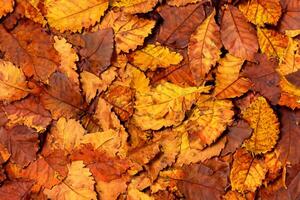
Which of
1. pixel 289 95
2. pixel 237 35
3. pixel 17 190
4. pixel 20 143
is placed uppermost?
pixel 237 35

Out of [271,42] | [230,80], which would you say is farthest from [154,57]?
[271,42]

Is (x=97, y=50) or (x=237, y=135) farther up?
(x=97, y=50)

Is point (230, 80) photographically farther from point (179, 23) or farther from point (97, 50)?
point (97, 50)

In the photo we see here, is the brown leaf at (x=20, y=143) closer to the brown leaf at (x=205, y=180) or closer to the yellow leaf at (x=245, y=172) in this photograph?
the brown leaf at (x=205, y=180)

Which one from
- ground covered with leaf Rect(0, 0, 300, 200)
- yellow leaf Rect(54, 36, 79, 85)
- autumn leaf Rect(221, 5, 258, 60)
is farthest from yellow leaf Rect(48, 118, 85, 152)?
autumn leaf Rect(221, 5, 258, 60)

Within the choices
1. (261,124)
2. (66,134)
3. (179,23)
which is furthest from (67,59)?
(261,124)

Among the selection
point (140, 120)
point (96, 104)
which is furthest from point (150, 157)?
point (96, 104)

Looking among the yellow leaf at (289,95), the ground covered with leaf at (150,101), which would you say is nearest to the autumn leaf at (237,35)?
the ground covered with leaf at (150,101)

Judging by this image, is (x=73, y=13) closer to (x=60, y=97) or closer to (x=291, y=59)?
(x=60, y=97)
